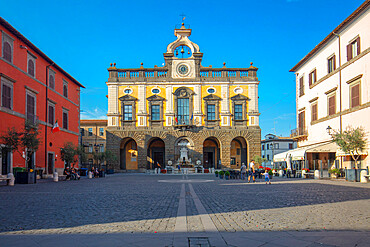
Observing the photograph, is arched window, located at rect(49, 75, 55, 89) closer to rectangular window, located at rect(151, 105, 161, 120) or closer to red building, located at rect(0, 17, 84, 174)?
red building, located at rect(0, 17, 84, 174)

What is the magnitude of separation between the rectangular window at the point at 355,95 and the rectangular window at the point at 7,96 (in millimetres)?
24614

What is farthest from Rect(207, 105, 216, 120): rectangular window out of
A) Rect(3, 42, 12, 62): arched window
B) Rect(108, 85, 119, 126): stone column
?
Rect(3, 42, 12, 62): arched window

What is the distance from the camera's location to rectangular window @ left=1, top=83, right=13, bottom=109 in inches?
901

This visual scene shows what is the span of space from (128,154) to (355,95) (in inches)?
1245

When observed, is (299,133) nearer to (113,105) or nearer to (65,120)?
(65,120)

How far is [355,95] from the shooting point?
81.4 ft

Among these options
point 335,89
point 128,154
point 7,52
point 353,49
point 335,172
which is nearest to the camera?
point 7,52

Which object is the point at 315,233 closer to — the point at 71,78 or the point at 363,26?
the point at 363,26

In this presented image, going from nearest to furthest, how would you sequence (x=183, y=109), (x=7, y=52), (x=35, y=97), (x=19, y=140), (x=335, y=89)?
(x=19, y=140)
(x=7, y=52)
(x=335, y=89)
(x=35, y=97)
(x=183, y=109)

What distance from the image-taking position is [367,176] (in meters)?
21.3

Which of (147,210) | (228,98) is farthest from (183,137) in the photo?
(147,210)

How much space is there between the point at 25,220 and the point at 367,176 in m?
20.5

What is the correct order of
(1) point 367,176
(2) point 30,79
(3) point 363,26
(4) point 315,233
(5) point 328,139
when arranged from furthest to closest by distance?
(5) point 328,139, (2) point 30,79, (3) point 363,26, (1) point 367,176, (4) point 315,233

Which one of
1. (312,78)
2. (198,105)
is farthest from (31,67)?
(312,78)
